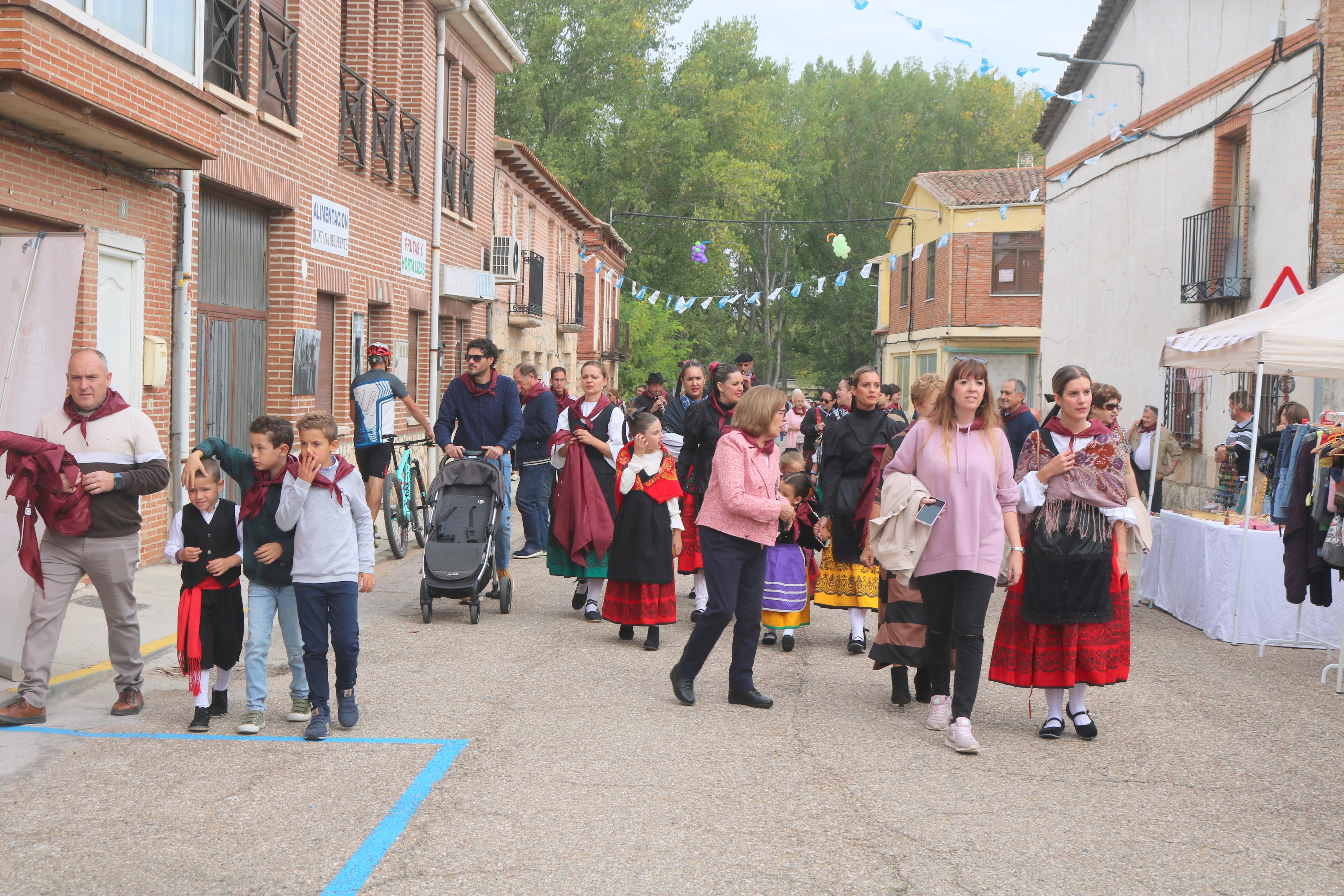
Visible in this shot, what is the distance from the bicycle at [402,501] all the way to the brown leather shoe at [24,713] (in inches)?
240

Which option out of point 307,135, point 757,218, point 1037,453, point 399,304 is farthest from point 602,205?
point 1037,453

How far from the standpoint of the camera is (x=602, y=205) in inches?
1800

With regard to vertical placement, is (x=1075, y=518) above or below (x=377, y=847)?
above

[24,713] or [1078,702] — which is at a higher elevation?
[1078,702]

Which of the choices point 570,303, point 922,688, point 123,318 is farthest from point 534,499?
point 570,303

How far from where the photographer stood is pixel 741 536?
22.0ft

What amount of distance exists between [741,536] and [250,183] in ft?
26.6

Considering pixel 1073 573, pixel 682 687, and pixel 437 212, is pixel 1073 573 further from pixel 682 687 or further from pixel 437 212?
pixel 437 212

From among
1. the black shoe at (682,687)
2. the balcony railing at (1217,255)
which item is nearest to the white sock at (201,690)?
the black shoe at (682,687)

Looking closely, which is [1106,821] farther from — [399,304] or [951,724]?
[399,304]

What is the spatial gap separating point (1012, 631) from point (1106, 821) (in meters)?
1.55

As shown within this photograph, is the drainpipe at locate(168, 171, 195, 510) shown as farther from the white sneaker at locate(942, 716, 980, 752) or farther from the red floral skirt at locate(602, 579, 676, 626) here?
the white sneaker at locate(942, 716, 980, 752)

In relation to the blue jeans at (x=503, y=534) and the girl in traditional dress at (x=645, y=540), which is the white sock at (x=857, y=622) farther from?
the blue jeans at (x=503, y=534)

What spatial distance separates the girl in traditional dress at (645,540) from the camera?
27.7ft
